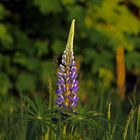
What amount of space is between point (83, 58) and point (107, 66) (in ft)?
1.39

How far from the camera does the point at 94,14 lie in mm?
9984

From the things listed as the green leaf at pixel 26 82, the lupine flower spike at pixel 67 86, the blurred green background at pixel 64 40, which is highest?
the blurred green background at pixel 64 40

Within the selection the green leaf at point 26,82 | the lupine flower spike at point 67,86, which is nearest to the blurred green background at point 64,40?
the green leaf at point 26,82

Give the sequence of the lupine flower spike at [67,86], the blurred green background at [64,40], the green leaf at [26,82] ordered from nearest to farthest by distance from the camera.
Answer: the lupine flower spike at [67,86] < the blurred green background at [64,40] < the green leaf at [26,82]

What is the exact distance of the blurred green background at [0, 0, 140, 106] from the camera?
9836mm

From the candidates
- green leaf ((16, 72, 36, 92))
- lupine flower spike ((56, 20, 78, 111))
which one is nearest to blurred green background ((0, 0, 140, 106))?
green leaf ((16, 72, 36, 92))

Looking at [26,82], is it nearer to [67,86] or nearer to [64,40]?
[64,40]

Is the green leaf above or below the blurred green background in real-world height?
below

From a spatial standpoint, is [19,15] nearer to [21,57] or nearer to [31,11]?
[31,11]

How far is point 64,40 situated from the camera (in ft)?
33.6

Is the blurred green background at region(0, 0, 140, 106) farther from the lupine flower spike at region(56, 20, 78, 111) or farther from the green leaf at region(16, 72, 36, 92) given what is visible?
the lupine flower spike at region(56, 20, 78, 111)

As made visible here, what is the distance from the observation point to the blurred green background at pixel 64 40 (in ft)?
32.3

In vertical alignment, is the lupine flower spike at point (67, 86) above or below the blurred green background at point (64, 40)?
below

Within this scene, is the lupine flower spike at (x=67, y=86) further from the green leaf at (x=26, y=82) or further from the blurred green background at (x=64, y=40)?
the green leaf at (x=26, y=82)
